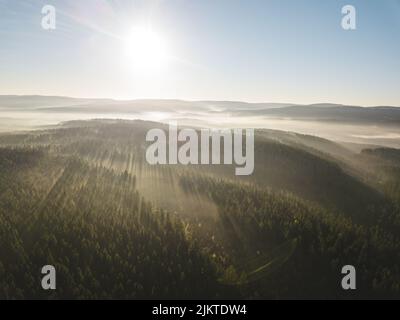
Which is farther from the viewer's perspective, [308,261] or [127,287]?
[308,261]

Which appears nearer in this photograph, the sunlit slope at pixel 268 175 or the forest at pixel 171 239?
the forest at pixel 171 239

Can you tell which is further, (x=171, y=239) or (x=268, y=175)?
(x=268, y=175)

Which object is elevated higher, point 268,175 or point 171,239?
point 268,175

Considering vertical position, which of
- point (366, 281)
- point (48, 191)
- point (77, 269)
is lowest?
point (366, 281)

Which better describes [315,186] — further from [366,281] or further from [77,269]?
[77,269]

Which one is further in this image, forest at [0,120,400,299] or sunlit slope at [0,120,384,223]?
sunlit slope at [0,120,384,223]
